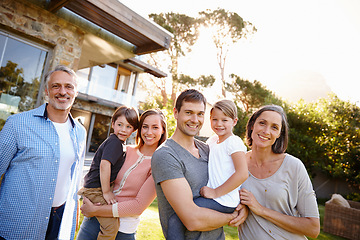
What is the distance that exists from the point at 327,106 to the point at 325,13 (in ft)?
15.7

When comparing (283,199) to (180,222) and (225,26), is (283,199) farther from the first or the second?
(225,26)

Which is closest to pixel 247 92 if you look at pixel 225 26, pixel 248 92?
pixel 248 92

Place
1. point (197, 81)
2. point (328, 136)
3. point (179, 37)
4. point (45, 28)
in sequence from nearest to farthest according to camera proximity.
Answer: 1. point (45, 28)
2. point (328, 136)
3. point (179, 37)
4. point (197, 81)

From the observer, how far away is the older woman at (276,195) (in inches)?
70.7

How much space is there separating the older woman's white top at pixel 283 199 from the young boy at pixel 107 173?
1133 millimetres

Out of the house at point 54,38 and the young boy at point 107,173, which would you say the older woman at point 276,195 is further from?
the house at point 54,38

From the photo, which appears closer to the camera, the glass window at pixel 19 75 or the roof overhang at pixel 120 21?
the roof overhang at pixel 120 21

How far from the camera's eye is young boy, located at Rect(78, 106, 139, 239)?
1.86 metres

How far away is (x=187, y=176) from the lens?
5.36 ft

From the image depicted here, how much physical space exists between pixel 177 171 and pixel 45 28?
13.7ft

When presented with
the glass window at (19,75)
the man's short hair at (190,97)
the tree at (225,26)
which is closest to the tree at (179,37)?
the tree at (225,26)

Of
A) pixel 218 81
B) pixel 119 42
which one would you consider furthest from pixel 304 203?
pixel 218 81

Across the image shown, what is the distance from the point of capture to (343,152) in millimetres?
10766

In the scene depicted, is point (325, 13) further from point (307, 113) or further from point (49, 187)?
point (49, 187)
